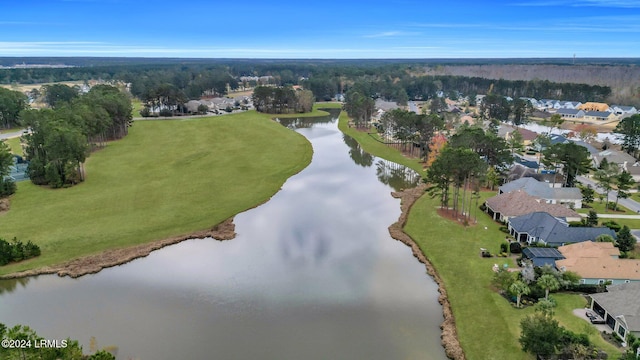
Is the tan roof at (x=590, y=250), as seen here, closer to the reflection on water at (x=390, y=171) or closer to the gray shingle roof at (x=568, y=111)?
the reflection on water at (x=390, y=171)

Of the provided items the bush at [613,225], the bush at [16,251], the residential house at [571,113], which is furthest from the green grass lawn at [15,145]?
the residential house at [571,113]

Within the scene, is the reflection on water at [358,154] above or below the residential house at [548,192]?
below

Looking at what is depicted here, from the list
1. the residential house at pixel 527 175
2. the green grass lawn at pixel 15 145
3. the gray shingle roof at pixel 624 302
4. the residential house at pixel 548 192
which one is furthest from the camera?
the green grass lawn at pixel 15 145

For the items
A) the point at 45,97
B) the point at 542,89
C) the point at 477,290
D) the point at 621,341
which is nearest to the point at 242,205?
the point at 477,290

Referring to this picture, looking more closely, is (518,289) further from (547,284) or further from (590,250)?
(590,250)

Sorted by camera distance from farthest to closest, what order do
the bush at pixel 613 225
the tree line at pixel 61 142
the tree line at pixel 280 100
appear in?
the tree line at pixel 280 100, the tree line at pixel 61 142, the bush at pixel 613 225

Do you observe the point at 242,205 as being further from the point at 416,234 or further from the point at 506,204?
the point at 506,204

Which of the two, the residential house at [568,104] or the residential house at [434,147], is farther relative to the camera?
the residential house at [568,104]

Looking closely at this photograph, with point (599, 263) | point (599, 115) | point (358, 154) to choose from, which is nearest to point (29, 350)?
point (599, 263)
